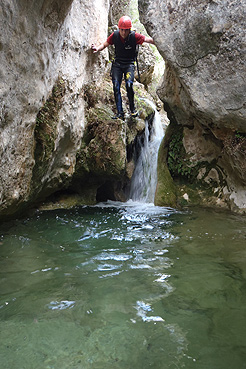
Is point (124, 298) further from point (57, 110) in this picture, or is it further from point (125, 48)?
point (125, 48)

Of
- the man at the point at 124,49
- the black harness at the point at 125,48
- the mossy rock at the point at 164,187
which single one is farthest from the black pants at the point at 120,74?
the mossy rock at the point at 164,187

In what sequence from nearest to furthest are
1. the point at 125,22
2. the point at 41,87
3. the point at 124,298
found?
1. the point at 124,298
2. the point at 41,87
3. the point at 125,22

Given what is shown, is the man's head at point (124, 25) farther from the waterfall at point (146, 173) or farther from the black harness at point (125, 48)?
the waterfall at point (146, 173)

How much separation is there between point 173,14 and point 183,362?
6.12 meters

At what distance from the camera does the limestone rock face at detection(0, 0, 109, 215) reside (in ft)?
14.8

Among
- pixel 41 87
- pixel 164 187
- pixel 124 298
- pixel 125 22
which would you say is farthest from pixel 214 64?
pixel 124 298

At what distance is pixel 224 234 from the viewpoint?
16.6ft

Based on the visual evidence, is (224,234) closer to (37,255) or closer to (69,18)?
(37,255)

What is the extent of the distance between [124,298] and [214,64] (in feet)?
15.8

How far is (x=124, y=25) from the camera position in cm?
662

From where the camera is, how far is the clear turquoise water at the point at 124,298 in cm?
217

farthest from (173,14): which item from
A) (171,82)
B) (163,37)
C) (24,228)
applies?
(24,228)

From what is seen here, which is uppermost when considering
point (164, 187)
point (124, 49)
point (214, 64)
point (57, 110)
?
point (124, 49)

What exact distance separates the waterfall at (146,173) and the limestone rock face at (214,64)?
2.21 meters
